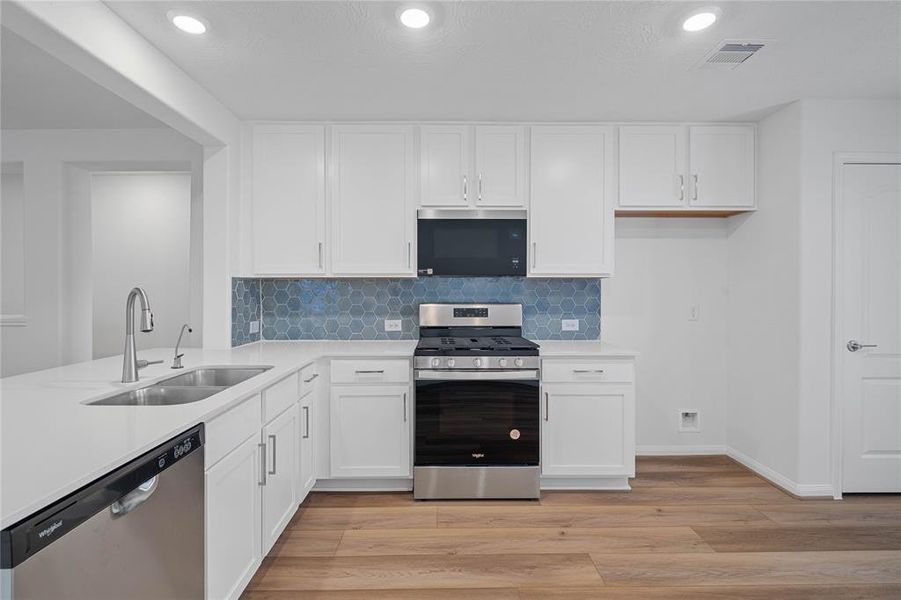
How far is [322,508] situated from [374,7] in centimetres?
255

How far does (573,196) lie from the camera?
3268 millimetres

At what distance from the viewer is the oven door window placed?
2916 mm

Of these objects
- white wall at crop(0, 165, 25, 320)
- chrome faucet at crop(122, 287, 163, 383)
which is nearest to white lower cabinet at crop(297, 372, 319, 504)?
chrome faucet at crop(122, 287, 163, 383)

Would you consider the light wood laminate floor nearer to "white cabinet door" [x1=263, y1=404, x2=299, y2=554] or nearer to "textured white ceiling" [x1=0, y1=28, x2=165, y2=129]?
Result: "white cabinet door" [x1=263, y1=404, x2=299, y2=554]

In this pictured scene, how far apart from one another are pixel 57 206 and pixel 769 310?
16.3 feet

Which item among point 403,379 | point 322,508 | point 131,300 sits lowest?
point 322,508

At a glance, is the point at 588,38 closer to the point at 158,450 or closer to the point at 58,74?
the point at 158,450

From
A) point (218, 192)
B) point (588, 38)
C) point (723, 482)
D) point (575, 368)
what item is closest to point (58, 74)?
point (218, 192)

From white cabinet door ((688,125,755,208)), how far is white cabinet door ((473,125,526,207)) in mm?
1133

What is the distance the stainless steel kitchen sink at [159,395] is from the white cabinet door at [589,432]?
1.91 metres

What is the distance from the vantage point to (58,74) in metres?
2.56

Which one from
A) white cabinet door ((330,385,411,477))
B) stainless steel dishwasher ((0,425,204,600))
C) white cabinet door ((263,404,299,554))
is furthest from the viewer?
white cabinet door ((330,385,411,477))

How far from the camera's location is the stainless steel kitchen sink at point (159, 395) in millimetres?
1860

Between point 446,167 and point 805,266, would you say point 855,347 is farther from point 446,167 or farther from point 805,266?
point 446,167
